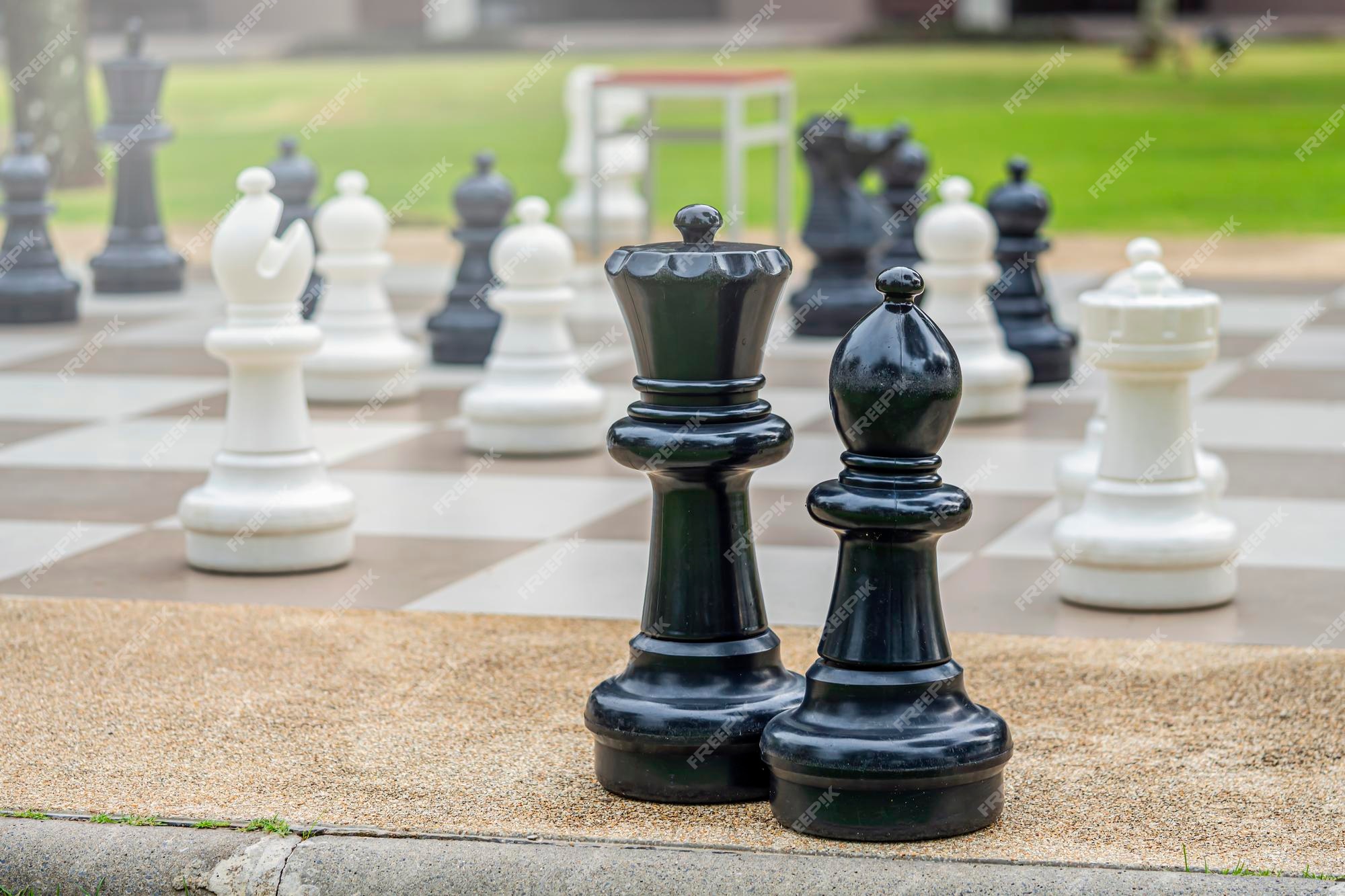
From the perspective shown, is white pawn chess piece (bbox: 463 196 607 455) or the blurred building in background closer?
white pawn chess piece (bbox: 463 196 607 455)

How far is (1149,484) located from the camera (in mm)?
4188

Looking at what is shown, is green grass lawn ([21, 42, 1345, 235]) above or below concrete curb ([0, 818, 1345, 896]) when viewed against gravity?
below

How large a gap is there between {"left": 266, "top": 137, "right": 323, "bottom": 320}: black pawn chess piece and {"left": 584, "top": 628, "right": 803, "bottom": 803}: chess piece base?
5.04 metres

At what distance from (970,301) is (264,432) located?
2791mm

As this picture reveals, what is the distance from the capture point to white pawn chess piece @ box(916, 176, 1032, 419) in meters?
6.42

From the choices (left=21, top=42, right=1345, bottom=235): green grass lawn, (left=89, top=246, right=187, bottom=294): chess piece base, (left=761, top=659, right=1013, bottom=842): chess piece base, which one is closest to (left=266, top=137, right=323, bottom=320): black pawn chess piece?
(left=89, top=246, right=187, bottom=294): chess piece base

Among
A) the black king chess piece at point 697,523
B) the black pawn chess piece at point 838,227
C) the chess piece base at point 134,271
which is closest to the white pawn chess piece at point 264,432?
the black king chess piece at point 697,523

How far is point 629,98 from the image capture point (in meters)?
13.0

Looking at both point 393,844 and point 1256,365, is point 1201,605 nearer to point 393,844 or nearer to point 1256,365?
point 393,844

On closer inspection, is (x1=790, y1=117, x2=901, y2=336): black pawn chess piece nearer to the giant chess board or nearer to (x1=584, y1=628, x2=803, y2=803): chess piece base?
the giant chess board

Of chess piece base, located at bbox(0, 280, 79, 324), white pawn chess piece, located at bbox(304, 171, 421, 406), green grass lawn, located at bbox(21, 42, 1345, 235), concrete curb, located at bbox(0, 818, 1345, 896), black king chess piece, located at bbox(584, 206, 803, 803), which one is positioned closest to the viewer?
concrete curb, located at bbox(0, 818, 1345, 896)

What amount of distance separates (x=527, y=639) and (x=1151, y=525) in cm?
133

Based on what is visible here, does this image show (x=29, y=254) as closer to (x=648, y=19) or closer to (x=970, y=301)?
(x=970, y=301)

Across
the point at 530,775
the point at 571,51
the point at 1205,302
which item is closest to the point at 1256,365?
the point at 1205,302
